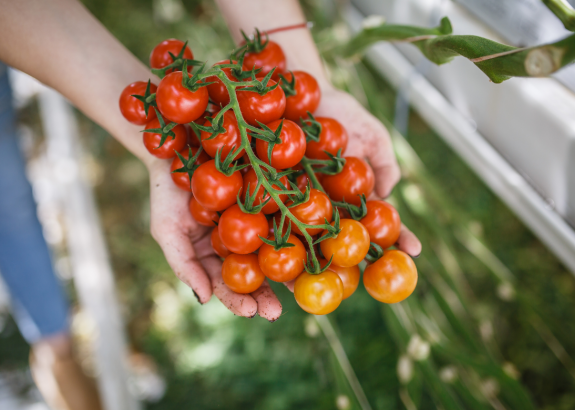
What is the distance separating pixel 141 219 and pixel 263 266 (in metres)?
1.43

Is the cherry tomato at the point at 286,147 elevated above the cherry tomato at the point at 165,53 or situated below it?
below

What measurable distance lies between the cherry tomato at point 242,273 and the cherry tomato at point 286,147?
0.64 ft

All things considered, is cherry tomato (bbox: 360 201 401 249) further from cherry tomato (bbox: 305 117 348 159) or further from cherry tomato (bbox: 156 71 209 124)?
cherry tomato (bbox: 156 71 209 124)

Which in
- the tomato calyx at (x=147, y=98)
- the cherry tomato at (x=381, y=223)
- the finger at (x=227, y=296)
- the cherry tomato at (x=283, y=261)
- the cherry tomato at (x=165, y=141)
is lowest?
the finger at (x=227, y=296)

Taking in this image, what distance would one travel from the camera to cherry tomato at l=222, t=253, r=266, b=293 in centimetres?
78

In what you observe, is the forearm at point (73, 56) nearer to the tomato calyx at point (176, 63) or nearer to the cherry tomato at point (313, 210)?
the tomato calyx at point (176, 63)

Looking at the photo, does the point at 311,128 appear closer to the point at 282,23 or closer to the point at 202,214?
the point at 202,214

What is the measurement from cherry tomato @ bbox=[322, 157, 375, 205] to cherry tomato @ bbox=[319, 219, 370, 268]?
11 centimetres

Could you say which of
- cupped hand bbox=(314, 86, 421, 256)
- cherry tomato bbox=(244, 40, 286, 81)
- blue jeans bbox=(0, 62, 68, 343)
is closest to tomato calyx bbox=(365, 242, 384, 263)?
cupped hand bbox=(314, 86, 421, 256)

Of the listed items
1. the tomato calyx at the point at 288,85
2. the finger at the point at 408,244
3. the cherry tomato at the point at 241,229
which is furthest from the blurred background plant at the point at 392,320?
the tomato calyx at the point at 288,85

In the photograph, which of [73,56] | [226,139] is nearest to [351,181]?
[226,139]

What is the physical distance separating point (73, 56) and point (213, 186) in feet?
1.78

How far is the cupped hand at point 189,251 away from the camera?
31.3 inches

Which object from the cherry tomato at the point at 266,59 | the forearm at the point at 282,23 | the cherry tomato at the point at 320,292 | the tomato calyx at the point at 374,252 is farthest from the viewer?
the forearm at the point at 282,23
